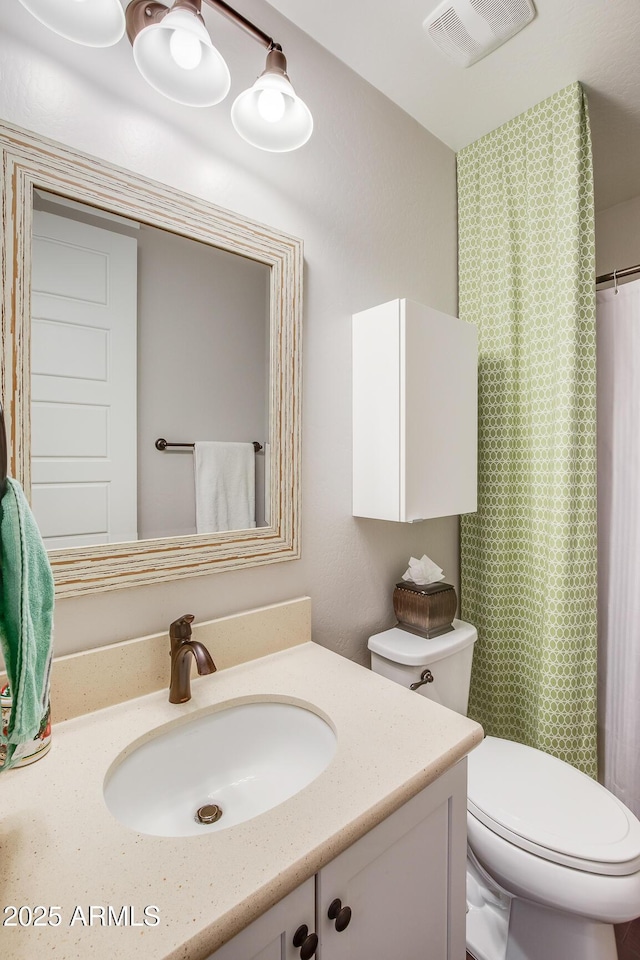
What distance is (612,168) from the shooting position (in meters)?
1.94

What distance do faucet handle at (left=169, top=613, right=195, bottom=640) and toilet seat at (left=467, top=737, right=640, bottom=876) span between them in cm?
83

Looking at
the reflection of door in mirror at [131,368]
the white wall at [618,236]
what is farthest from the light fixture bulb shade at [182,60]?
the white wall at [618,236]

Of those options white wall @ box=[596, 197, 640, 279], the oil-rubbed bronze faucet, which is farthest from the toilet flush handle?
white wall @ box=[596, 197, 640, 279]

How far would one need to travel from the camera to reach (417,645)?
135cm

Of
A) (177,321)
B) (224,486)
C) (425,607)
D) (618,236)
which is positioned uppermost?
(618,236)

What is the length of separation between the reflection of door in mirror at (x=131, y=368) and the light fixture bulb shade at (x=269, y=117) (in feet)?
0.86

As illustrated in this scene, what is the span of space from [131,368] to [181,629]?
56 cm

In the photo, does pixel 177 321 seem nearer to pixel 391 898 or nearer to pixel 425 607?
pixel 425 607

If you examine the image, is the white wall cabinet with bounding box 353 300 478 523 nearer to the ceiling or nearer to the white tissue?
the white tissue

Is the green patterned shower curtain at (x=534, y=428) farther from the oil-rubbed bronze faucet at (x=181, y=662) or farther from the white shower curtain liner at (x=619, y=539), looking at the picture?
the oil-rubbed bronze faucet at (x=181, y=662)

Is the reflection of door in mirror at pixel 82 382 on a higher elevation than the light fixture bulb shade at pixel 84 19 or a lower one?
lower

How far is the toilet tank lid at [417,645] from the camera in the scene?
129cm

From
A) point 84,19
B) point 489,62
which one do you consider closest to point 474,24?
point 489,62

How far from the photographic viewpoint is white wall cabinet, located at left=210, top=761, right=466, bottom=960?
597 millimetres
